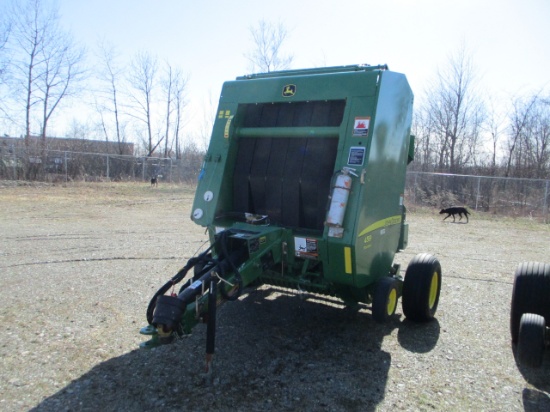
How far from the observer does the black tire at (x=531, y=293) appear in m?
4.30

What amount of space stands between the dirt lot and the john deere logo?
2.49 metres

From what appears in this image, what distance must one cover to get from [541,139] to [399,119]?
78.6ft

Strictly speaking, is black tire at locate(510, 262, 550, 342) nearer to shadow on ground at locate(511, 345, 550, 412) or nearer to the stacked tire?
the stacked tire

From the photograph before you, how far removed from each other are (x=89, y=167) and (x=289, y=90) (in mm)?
23003

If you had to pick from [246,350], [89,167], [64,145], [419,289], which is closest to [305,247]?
[246,350]

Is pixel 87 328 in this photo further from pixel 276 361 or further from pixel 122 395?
pixel 276 361

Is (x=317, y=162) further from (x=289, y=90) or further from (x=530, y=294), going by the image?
(x=530, y=294)

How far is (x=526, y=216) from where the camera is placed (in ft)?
59.2

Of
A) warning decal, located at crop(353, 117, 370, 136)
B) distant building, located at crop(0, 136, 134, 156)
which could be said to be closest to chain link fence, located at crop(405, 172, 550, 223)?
warning decal, located at crop(353, 117, 370, 136)

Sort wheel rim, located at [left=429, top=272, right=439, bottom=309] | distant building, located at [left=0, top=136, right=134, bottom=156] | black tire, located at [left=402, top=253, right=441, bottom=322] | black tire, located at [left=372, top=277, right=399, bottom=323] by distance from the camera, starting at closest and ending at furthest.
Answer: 1. black tire, located at [left=372, top=277, right=399, bottom=323]
2. black tire, located at [left=402, top=253, right=441, bottom=322]
3. wheel rim, located at [left=429, top=272, right=439, bottom=309]
4. distant building, located at [left=0, top=136, right=134, bottom=156]

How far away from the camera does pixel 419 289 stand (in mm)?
4926

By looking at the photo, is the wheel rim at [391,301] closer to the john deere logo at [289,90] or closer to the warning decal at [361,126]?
the warning decal at [361,126]

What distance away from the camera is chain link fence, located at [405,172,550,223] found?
1816cm

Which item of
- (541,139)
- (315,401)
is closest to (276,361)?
(315,401)
